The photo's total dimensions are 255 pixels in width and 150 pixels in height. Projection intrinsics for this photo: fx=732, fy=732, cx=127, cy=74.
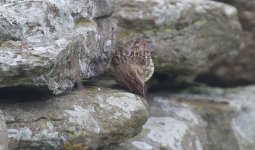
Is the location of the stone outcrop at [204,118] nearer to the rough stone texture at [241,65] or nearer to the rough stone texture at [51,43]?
the rough stone texture at [241,65]

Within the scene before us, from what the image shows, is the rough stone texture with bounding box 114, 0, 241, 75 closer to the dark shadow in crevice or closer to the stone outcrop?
the stone outcrop

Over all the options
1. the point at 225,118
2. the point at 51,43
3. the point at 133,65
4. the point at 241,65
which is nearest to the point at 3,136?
the point at 51,43

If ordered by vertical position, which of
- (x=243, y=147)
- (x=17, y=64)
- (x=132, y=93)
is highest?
(x=17, y=64)

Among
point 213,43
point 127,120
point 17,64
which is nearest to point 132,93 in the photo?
point 127,120

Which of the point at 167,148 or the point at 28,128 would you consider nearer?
the point at 28,128

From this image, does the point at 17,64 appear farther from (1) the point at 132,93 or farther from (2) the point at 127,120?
(1) the point at 132,93

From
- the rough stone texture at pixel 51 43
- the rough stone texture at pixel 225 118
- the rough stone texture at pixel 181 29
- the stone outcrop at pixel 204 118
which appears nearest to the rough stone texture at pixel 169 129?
the stone outcrop at pixel 204 118

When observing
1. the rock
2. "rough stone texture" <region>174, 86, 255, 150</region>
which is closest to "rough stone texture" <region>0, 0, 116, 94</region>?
the rock
